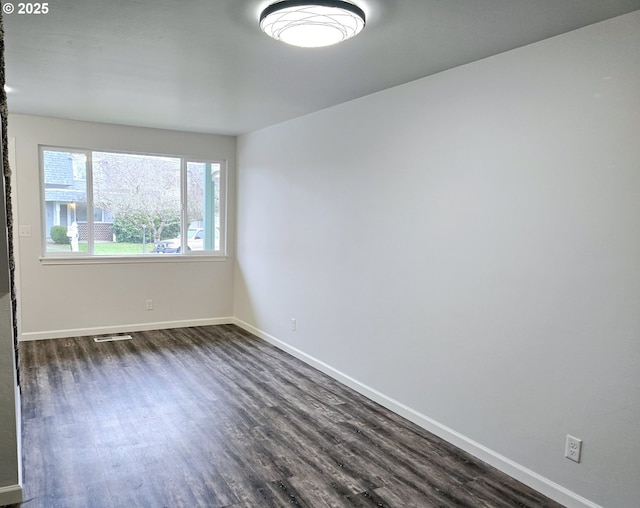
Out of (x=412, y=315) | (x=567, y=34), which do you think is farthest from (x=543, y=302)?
(x=567, y=34)

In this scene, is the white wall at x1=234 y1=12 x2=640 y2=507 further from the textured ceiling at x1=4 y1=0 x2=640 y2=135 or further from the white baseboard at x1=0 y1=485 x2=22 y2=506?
the white baseboard at x1=0 y1=485 x2=22 y2=506

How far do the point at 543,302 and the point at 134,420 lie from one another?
276 centimetres

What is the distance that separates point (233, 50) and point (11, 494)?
101 inches

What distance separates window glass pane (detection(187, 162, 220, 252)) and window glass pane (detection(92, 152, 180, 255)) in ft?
0.53

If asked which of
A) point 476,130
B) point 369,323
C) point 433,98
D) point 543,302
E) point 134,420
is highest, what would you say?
point 433,98

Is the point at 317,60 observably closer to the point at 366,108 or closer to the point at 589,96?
the point at 366,108

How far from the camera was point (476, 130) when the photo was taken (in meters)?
2.83

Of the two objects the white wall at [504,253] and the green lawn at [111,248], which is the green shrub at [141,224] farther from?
the white wall at [504,253]

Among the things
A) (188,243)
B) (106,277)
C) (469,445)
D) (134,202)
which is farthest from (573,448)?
(134,202)

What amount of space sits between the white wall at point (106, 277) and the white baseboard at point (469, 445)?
2030 mm

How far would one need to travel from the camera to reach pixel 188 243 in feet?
19.3

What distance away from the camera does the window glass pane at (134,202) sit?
5328 millimetres

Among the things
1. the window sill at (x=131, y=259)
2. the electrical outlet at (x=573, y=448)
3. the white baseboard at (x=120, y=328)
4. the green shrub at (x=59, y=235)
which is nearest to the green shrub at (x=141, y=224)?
the window sill at (x=131, y=259)

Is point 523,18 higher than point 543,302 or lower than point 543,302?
higher
